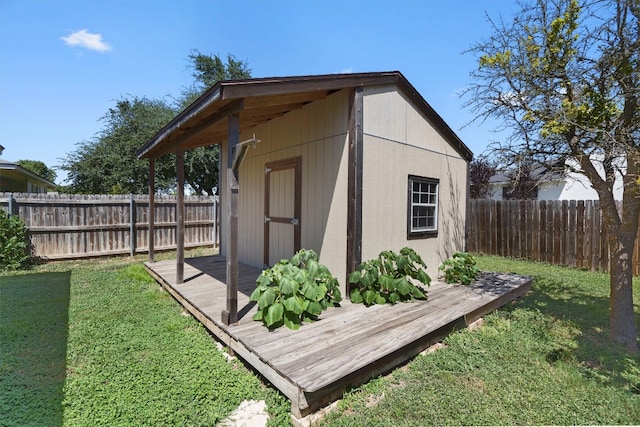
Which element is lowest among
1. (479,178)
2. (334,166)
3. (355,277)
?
(355,277)

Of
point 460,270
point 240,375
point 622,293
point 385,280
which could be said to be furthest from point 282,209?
point 622,293

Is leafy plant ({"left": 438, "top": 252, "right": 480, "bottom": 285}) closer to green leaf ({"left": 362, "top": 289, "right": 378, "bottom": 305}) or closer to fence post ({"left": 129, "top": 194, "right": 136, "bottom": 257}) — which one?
green leaf ({"left": 362, "top": 289, "right": 378, "bottom": 305})

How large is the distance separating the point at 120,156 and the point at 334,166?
46.4ft

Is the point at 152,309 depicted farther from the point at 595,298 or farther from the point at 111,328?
the point at 595,298

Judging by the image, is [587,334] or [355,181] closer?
[587,334]

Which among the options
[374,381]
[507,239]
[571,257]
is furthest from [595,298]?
[374,381]

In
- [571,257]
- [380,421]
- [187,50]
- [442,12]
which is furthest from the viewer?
[187,50]

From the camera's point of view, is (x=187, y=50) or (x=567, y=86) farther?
(x=187, y=50)

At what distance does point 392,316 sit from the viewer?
342 cm

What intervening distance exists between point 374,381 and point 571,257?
A: 7.46 meters

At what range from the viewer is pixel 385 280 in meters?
3.90

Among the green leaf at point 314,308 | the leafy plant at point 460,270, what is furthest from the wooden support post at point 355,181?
the leafy plant at point 460,270

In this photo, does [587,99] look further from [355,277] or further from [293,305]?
[293,305]

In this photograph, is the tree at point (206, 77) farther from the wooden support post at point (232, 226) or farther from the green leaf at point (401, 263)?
the green leaf at point (401, 263)
